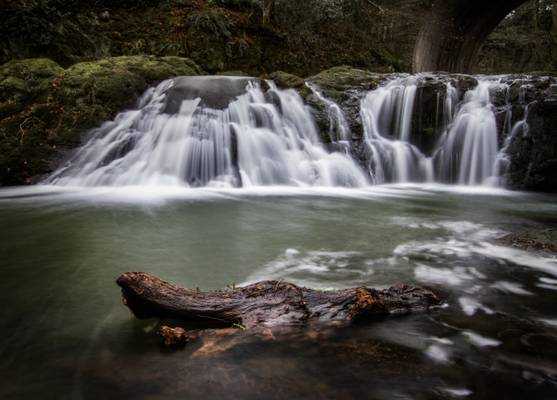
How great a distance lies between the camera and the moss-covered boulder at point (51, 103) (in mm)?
7789

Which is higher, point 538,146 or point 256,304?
point 538,146

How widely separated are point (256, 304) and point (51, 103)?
26.4 ft

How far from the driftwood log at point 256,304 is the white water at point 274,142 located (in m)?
5.49

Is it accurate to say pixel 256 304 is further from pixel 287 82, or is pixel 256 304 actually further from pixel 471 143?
pixel 287 82

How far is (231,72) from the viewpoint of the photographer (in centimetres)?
1362

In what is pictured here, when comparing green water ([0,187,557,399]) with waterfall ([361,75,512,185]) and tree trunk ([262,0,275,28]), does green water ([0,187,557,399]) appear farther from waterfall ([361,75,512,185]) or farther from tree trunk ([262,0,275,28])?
tree trunk ([262,0,275,28])

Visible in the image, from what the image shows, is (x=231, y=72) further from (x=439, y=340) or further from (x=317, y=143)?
(x=439, y=340)

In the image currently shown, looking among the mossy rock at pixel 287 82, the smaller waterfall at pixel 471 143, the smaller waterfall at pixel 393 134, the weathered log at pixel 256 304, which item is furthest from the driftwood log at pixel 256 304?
the mossy rock at pixel 287 82

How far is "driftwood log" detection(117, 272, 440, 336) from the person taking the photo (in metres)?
2.27

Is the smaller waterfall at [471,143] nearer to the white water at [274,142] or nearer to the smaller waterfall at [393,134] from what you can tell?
the white water at [274,142]

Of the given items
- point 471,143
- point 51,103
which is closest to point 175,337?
point 51,103

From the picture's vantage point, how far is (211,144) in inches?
328

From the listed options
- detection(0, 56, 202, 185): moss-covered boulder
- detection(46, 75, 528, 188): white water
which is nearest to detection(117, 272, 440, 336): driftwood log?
detection(46, 75, 528, 188): white water

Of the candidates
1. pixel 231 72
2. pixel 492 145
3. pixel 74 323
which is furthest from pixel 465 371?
pixel 231 72
